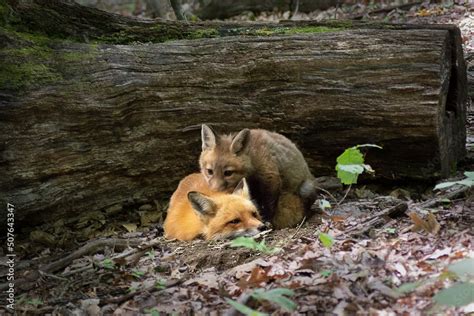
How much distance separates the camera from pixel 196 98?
721 cm

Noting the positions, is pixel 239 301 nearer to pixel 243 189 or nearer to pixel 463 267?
pixel 463 267

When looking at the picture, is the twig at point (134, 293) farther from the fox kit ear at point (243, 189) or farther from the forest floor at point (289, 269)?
the fox kit ear at point (243, 189)

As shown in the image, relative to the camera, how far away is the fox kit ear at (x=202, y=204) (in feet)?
20.1

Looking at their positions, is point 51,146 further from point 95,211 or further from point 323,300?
point 323,300

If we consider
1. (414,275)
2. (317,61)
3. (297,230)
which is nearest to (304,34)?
(317,61)

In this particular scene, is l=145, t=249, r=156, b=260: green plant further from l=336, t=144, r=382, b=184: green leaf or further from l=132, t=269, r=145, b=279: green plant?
l=336, t=144, r=382, b=184: green leaf

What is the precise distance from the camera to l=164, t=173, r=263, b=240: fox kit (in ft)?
20.1

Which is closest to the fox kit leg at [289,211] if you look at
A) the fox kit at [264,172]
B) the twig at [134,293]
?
the fox kit at [264,172]

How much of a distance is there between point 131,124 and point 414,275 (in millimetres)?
3836

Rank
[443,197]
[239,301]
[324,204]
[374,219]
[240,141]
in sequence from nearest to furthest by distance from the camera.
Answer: [239,301], [374,219], [443,197], [324,204], [240,141]

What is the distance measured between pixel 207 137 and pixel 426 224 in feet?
8.43

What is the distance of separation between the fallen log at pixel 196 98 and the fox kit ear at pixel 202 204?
126cm

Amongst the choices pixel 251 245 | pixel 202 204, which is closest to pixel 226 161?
pixel 202 204

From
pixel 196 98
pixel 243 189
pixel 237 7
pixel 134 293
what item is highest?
pixel 237 7
